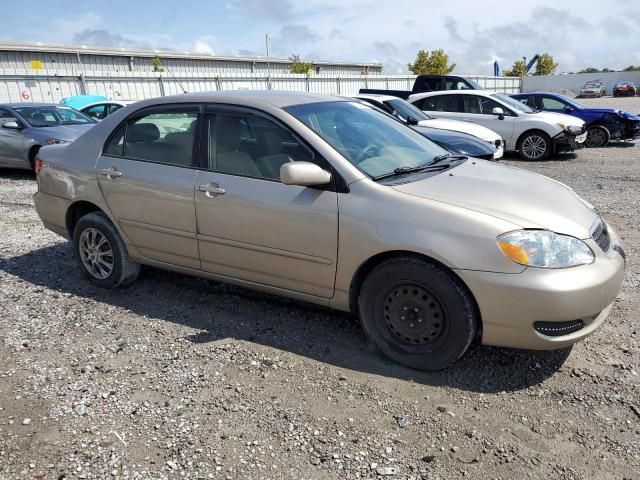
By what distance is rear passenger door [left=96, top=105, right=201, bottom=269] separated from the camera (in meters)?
3.94

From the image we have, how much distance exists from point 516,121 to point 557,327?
10313 millimetres

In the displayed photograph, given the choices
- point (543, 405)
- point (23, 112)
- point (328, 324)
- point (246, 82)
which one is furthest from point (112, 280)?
point (246, 82)

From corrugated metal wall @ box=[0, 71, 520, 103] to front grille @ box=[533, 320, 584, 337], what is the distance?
43.3 feet

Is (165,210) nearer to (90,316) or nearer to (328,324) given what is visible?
(90,316)

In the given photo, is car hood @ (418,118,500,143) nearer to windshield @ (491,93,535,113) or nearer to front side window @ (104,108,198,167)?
windshield @ (491,93,535,113)

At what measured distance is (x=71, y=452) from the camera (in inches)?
103

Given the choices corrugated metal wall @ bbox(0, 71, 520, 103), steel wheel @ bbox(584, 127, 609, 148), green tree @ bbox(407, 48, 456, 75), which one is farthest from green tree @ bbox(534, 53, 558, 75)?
steel wheel @ bbox(584, 127, 609, 148)

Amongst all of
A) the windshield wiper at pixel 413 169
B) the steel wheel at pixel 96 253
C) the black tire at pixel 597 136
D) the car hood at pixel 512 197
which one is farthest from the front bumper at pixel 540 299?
the black tire at pixel 597 136

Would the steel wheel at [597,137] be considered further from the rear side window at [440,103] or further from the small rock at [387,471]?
the small rock at [387,471]

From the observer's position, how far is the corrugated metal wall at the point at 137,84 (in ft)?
Answer: 59.8

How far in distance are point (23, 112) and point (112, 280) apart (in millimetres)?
7943

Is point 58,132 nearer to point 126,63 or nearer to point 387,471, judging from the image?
point 387,471

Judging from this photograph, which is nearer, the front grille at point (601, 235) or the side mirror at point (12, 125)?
the front grille at point (601, 235)

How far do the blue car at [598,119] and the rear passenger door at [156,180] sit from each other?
1271 centimetres
